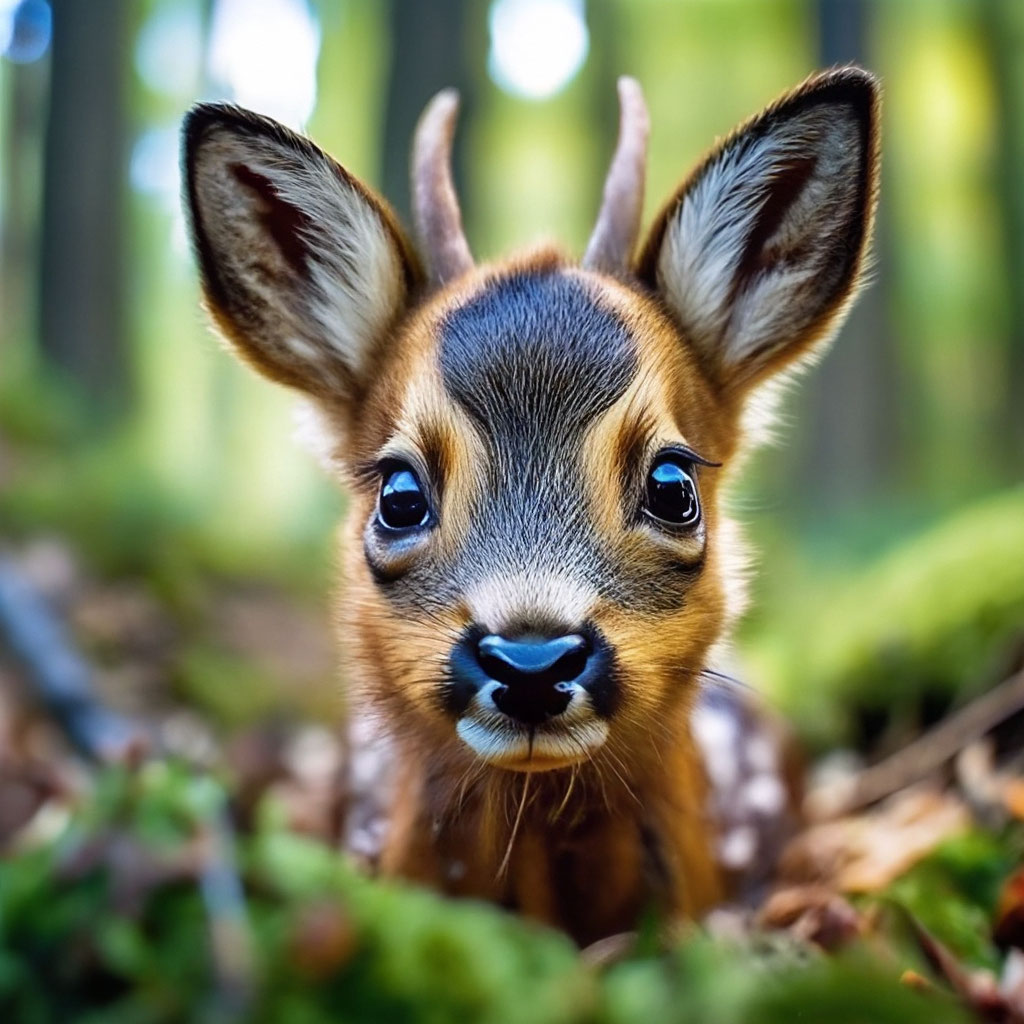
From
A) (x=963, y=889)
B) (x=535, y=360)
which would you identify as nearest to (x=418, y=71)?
(x=535, y=360)

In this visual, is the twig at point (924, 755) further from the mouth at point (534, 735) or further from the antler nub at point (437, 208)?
the antler nub at point (437, 208)

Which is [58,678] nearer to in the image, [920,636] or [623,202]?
[623,202]

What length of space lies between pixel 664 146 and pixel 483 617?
13118 mm

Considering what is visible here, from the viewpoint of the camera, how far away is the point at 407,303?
290cm

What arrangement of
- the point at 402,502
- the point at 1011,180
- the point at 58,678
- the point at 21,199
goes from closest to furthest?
the point at 402,502 → the point at 58,678 → the point at 21,199 → the point at 1011,180

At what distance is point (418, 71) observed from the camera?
7945 millimetres

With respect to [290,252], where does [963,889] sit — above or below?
below

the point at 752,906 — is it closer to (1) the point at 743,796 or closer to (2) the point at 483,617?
(1) the point at 743,796

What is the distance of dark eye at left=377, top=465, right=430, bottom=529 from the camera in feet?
8.17

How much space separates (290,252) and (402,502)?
2.76 feet

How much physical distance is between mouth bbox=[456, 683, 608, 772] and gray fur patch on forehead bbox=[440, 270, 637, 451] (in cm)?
58

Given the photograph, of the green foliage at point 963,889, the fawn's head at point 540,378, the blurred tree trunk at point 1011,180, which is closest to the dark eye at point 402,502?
the fawn's head at point 540,378

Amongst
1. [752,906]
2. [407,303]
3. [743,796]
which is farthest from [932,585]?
[407,303]

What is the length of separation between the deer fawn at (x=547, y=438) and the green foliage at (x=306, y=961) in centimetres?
39
